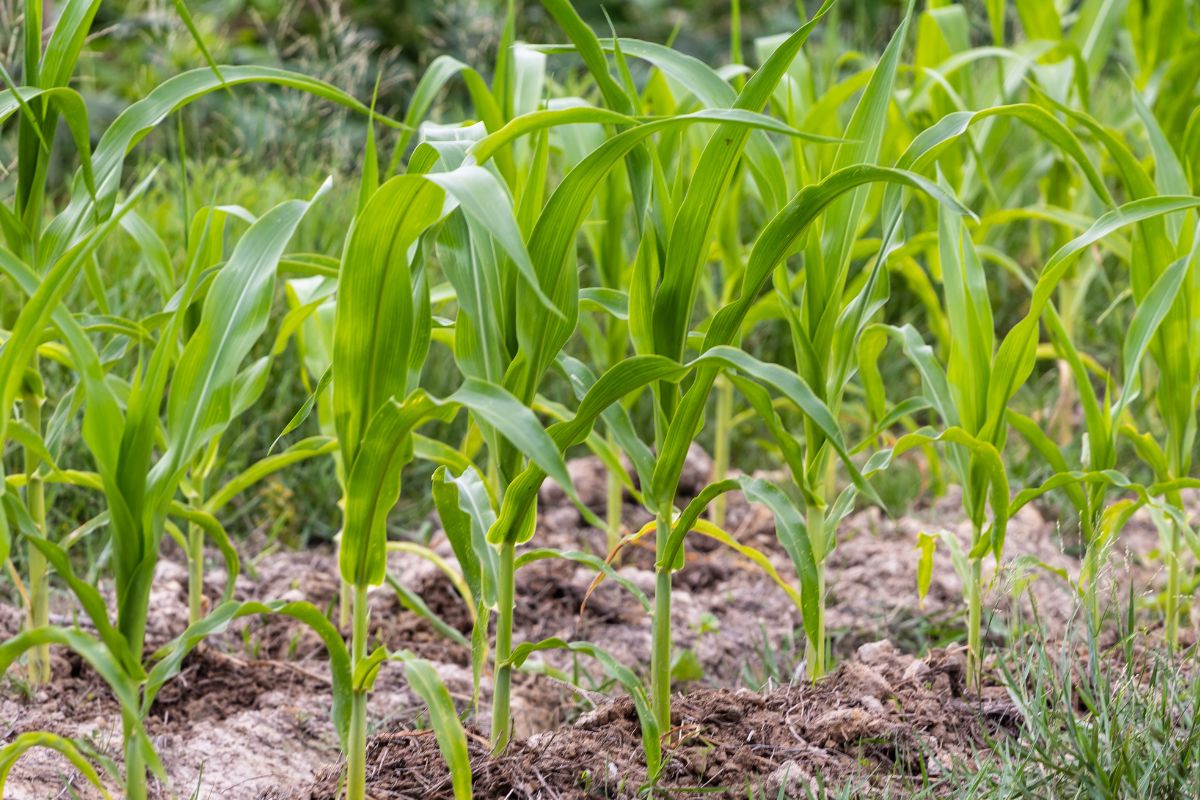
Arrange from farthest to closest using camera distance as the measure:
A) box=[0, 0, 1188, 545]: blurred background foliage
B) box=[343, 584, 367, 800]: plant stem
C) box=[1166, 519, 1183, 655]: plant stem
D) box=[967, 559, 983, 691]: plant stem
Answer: box=[0, 0, 1188, 545]: blurred background foliage, box=[1166, 519, 1183, 655]: plant stem, box=[967, 559, 983, 691]: plant stem, box=[343, 584, 367, 800]: plant stem

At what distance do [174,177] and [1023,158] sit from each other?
213cm

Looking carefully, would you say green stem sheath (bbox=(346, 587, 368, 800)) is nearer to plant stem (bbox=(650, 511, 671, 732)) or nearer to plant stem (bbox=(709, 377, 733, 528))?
plant stem (bbox=(650, 511, 671, 732))

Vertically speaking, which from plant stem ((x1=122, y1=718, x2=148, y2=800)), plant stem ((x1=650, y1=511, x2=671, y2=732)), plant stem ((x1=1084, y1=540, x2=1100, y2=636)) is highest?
plant stem ((x1=122, y1=718, x2=148, y2=800))

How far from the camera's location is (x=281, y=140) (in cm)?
411

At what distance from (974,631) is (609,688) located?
65cm

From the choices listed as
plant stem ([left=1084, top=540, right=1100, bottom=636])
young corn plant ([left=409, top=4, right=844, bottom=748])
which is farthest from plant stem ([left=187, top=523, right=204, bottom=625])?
plant stem ([left=1084, top=540, right=1100, bottom=636])

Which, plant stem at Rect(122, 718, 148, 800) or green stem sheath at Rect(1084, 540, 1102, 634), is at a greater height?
plant stem at Rect(122, 718, 148, 800)

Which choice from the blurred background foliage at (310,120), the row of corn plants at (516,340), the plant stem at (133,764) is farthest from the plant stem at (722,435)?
the plant stem at (133,764)

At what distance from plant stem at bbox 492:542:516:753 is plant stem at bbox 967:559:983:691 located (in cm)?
67

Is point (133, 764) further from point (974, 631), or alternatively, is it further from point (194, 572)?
point (974, 631)

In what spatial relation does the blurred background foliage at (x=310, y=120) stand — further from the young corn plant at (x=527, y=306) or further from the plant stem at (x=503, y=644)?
the plant stem at (x=503, y=644)

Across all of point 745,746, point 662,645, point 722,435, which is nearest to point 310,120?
point 722,435

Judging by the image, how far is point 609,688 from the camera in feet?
6.84

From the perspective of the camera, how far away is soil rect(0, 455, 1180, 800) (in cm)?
146
